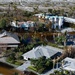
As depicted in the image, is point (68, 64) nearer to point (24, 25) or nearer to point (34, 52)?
point (34, 52)

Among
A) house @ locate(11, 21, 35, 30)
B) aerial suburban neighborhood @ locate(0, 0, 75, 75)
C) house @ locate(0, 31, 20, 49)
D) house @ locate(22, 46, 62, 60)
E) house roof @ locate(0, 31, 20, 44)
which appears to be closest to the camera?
aerial suburban neighborhood @ locate(0, 0, 75, 75)

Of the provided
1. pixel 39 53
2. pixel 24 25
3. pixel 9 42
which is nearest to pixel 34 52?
pixel 39 53

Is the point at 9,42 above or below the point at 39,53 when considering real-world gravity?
above

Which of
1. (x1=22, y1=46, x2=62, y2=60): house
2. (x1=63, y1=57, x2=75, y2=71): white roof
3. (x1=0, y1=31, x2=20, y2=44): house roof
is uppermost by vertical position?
(x1=0, y1=31, x2=20, y2=44): house roof

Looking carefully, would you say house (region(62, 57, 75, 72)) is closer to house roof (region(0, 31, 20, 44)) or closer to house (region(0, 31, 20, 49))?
house (region(0, 31, 20, 49))

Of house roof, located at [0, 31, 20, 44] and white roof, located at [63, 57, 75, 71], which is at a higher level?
house roof, located at [0, 31, 20, 44]

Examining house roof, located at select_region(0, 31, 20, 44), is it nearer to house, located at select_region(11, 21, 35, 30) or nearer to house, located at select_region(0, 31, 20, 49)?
house, located at select_region(0, 31, 20, 49)

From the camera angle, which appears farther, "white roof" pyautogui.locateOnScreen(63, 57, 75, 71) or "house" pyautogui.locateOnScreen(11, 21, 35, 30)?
"house" pyautogui.locateOnScreen(11, 21, 35, 30)

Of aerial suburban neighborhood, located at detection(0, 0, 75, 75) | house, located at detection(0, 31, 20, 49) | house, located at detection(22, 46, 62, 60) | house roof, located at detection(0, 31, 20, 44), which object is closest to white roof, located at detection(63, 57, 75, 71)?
aerial suburban neighborhood, located at detection(0, 0, 75, 75)

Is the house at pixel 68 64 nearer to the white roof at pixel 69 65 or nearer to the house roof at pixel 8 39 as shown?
the white roof at pixel 69 65

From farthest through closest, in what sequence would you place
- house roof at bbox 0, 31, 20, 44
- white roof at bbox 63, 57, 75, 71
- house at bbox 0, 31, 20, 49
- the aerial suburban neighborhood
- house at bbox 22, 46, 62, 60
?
house roof at bbox 0, 31, 20, 44, house at bbox 0, 31, 20, 49, house at bbox 22, 46, 62, 60, the aerial suburban neighborhood, white roof at bbox 63, 57, 75, 71

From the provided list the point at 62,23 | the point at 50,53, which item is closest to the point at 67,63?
the point at 50,53
